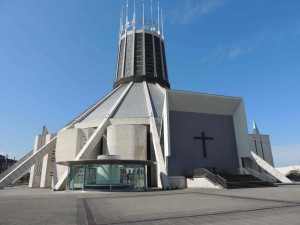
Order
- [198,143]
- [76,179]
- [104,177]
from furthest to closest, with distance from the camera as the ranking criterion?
[198,143] → [76,179] → [104,177]

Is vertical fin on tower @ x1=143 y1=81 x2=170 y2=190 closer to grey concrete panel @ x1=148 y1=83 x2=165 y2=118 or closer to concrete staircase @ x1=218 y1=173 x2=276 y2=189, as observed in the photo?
grey concrete panel @ x1=148 y1=83 x2=165 y2=118

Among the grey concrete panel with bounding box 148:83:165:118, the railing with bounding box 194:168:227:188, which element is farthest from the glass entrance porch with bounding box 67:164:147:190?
the grey concrete panel with bounding box 148:83:165:118

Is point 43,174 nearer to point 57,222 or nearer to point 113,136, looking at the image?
point 113,136

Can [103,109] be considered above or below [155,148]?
above

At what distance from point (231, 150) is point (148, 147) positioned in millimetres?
10690

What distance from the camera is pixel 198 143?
89.9 feet

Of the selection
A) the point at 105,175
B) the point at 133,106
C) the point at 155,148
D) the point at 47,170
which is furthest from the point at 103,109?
the point at 105,175

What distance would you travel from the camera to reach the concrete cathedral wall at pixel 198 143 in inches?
1032

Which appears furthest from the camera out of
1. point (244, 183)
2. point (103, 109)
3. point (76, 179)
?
point (103, 109)

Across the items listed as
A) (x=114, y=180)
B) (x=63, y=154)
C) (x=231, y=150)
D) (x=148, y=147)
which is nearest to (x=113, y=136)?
(x=148, y=147)

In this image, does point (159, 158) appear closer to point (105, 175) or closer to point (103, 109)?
point (105, 175)

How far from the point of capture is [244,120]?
2877 centimetres

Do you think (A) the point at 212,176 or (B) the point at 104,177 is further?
(A) the point at 212,176

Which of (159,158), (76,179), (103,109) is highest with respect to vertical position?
(103,109)
